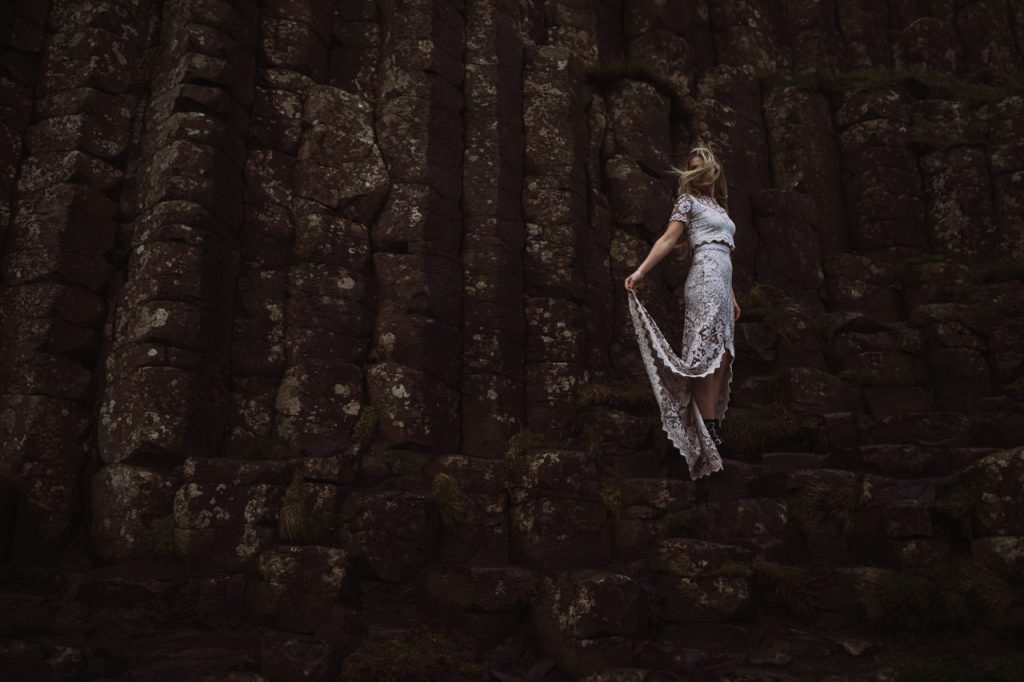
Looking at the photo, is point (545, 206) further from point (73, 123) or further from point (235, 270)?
point (73, 123)

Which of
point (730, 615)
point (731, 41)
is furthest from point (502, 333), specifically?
point (731, 41)

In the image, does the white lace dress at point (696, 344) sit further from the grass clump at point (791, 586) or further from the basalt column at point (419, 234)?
the basalt column at point (419, 234)

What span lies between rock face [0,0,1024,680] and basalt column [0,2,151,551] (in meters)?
0.04

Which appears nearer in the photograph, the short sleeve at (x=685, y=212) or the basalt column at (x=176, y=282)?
the basalt column at (x=176, y=282)

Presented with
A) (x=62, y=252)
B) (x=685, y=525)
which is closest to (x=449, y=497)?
(x=685, y=525)

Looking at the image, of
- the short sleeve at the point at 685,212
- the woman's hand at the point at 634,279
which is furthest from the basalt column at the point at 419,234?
the short sleeve at the point at 685,212

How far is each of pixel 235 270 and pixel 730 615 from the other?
6.71 m

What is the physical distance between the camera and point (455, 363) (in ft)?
33.3

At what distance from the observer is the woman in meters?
8.38

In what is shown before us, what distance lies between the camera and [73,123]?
9.82 m

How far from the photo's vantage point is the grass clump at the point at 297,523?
25.8 ft

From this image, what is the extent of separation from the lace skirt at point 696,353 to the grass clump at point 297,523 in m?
3.68

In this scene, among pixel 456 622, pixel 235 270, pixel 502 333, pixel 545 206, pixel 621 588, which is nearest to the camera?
pixel 621 588

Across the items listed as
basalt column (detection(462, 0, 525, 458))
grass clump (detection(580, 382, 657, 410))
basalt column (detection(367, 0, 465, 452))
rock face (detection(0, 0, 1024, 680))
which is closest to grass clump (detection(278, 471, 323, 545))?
rock face (detection(0, 0, 1024, 680))
